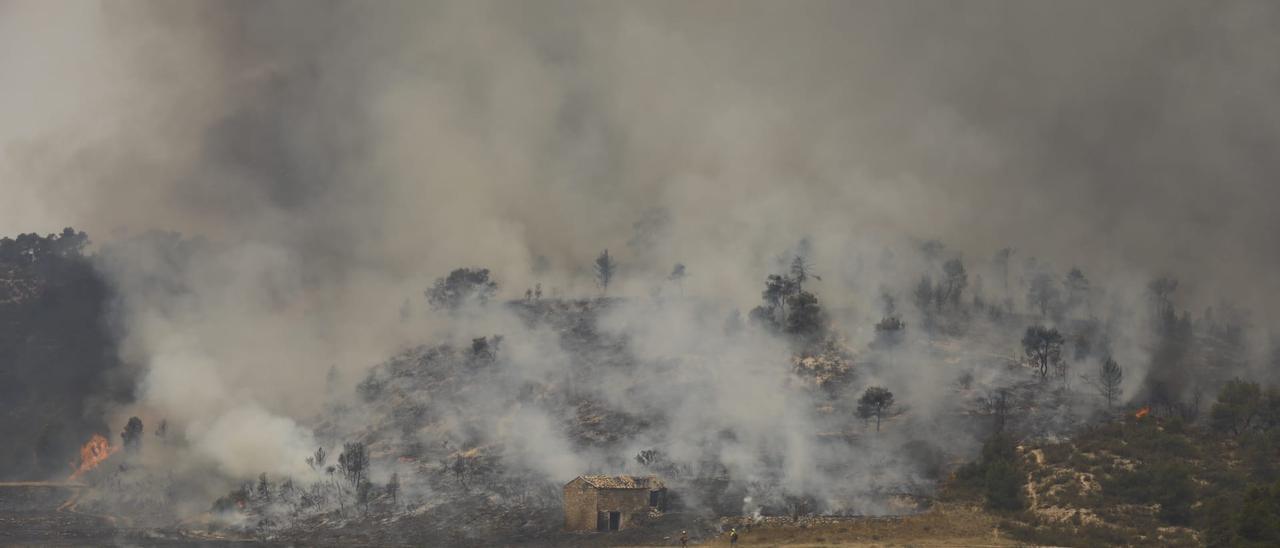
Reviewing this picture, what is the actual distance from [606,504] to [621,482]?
11.2 feet

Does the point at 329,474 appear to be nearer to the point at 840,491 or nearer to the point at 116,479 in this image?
the point at 116,479

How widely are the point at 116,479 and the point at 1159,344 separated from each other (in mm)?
164361

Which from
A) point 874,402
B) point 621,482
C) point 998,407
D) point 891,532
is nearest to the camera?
point 891,532

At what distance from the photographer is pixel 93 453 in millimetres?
176250

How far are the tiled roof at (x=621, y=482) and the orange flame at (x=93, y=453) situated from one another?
90935 millimetres

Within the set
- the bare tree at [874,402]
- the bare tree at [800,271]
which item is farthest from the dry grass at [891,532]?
the bare tree at [800,271]

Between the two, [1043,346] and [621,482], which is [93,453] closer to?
[621,482]

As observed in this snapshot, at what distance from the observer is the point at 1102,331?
184 metres

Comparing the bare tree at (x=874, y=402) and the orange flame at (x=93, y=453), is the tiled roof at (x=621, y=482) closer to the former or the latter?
the bare tree at (x=874, y=402)

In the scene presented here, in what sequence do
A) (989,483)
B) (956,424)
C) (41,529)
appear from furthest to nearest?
(956,424) → (41,529) → (989,483)

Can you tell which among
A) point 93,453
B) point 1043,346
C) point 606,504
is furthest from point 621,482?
point 93,453

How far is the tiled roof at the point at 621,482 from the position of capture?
126000mm

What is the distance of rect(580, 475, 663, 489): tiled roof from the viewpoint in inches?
4961

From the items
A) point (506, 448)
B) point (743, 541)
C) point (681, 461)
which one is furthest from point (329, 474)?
point (743, 541)
